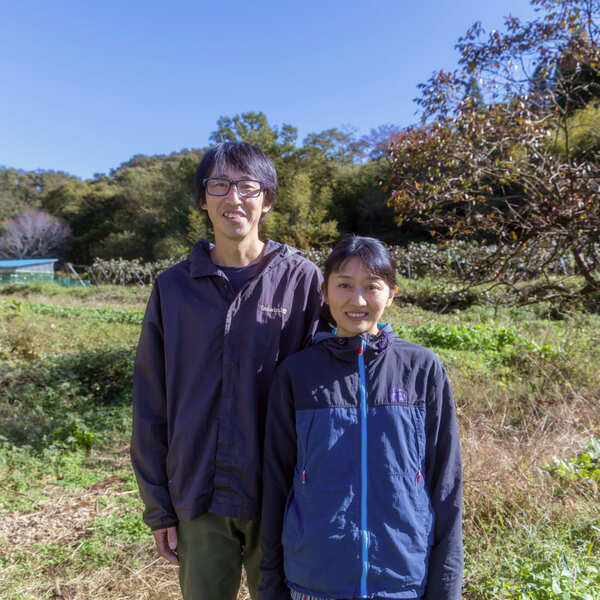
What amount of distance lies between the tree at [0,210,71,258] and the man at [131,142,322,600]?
49526 mm

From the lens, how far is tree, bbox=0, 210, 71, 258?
45.7 meters

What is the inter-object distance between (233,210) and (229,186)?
9cm

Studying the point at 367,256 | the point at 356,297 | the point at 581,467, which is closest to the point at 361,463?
the point at 356,297

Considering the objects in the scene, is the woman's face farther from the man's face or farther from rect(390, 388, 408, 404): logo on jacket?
the man's face

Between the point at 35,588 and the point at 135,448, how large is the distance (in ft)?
5.79

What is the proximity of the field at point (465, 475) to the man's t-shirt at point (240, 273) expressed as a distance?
1.70m

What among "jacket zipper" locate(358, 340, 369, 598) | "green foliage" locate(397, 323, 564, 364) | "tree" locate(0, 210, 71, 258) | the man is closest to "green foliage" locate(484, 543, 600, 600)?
"jacket zipper" locate(358, 340, 369, 598)

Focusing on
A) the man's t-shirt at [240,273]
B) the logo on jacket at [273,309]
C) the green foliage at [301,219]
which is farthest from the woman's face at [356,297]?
the green foliage at [301,219]

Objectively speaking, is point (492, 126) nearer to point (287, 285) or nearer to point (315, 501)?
point (287, 285)

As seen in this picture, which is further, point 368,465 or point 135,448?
point 135,448

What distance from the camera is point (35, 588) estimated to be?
267 centimetres

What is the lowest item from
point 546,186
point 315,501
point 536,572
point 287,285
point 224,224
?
point 536,572

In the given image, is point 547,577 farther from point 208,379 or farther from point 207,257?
point 207,257

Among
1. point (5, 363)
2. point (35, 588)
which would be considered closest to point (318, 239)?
point (5, 363)
